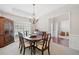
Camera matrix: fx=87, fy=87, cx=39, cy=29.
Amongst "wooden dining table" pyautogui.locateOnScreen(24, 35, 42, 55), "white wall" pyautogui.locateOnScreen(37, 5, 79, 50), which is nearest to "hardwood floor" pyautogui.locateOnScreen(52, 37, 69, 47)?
"white wall" pyautogui.locateOnScreen(37, 5, 79, 50)

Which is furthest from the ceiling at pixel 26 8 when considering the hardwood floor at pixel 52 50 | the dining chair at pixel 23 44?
the hardwood floor at pixel 52 50

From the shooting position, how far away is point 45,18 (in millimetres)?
2209

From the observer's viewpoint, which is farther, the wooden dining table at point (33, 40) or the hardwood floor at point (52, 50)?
the wooden dining table at point (33, 40)

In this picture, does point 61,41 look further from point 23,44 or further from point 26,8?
point 26,8

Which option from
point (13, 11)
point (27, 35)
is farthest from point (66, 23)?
point (13, 11)

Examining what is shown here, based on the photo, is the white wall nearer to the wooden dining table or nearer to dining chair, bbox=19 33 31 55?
the wooden dining table

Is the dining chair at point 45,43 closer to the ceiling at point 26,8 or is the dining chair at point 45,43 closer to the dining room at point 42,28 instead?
the dining room at point 42,28

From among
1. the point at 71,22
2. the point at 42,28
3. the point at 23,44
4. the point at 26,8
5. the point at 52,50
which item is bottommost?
the point at 52,50

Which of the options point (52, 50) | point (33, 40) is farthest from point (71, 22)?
point (33, 40)

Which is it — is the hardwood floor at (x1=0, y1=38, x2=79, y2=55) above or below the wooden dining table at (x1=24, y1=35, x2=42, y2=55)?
below

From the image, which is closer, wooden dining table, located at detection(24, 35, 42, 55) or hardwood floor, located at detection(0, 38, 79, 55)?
hardwood floor, located at detection(0, 38, 79, 55)
